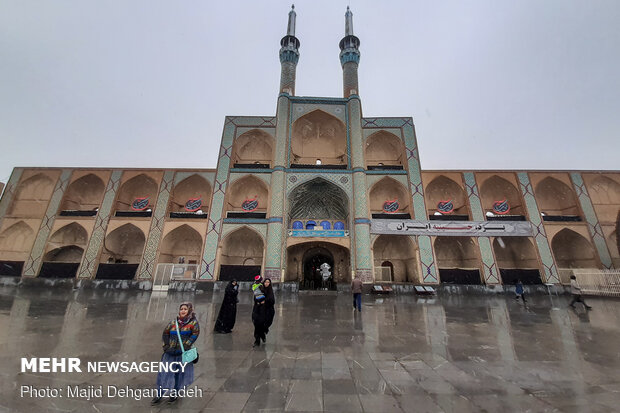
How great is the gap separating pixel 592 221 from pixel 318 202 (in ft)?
54.8

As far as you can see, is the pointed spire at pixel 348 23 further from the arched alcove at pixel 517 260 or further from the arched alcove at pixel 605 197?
the arched alcove at pixel 605 197

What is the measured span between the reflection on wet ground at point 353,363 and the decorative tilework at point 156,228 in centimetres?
884

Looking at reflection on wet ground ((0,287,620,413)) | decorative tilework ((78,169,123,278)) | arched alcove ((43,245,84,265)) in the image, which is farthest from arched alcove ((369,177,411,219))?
arched alcove ((43,245,84,265))

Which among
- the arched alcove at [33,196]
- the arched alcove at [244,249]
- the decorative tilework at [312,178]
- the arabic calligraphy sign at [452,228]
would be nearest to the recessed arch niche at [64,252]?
the arched alcove at [33,196]

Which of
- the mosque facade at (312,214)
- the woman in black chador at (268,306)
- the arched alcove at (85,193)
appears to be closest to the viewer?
the woman in black chador at (268,306)

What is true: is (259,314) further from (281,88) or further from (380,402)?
(281,88)

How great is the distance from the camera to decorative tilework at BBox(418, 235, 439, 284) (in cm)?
1348

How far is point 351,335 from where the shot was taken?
185 inches

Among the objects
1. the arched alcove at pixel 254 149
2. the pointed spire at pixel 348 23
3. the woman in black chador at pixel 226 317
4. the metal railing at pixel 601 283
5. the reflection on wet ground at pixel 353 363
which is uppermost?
the pointed spire at pixel 348 23

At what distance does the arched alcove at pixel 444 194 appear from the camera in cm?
1691

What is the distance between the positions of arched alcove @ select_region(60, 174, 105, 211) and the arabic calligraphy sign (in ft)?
63.1

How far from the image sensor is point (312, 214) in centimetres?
1730

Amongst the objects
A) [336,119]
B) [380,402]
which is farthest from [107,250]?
[380,402]

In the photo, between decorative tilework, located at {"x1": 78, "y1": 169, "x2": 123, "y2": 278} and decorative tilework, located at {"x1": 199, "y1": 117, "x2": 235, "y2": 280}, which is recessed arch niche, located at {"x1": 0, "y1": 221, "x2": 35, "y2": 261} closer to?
decorative tilework, located at {"x1": 78, "y1": 169, "x2": 123, "y2": 278}
